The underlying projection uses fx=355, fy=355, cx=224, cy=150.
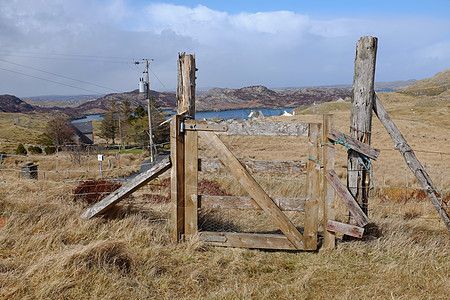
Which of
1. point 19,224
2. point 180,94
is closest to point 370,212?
point 180,94

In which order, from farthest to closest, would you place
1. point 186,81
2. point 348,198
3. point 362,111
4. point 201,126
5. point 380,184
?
point 380,184 < point 186,81 < point 201,126 < point 362,111 < point 348,198

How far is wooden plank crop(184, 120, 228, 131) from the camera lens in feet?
16.3

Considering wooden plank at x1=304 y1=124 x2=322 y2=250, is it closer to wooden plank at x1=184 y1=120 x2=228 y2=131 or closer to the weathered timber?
wooden plank at x1=184 y1=120 x2=228 y2=131

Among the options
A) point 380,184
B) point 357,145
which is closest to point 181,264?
point 357,145

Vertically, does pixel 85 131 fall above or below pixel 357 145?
below

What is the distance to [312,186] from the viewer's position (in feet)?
15.9

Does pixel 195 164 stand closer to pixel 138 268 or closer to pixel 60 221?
pixel 138 268

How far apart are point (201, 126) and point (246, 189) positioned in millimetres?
1088

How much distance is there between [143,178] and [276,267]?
2.16 meters

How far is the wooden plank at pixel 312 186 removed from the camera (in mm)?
4789

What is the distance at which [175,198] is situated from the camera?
506 cm

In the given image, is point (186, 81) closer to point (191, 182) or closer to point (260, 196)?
point (191, 182)

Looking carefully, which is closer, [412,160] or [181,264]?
[181,264]

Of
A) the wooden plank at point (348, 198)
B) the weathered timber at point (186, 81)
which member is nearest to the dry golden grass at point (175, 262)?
the wooden plank at point (348, 198)
